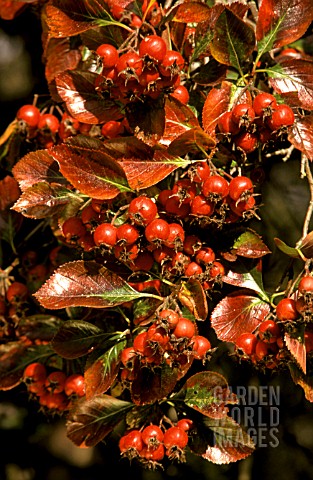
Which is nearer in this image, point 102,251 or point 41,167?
point 102,251

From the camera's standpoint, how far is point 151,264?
1.03m

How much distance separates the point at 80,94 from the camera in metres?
1.12

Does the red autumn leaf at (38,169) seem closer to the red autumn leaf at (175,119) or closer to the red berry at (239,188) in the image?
the red autumn leaf at (175,119)

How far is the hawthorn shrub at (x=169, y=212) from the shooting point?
0.98 metres

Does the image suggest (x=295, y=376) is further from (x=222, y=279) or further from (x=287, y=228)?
(x=287, y=228)

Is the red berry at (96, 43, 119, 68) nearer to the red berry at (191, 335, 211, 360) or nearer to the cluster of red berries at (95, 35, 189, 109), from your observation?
the cluster of red berries at (95, 35, 189, 109)

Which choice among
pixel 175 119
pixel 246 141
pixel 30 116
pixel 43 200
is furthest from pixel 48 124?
pixel 246 141

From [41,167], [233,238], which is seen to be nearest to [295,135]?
[233,238]

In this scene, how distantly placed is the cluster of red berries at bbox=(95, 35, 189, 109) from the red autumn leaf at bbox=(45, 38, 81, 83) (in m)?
0.33

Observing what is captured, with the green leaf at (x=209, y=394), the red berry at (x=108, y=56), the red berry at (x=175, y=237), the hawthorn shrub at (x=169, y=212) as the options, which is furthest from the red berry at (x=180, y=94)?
the green leaf at (x=209, y=394)

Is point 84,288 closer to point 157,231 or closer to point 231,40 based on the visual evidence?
point 157,231

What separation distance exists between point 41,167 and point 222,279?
1.23 feet

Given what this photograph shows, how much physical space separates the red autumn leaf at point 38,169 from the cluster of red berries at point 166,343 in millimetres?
344

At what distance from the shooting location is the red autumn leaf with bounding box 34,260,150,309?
100 cm
